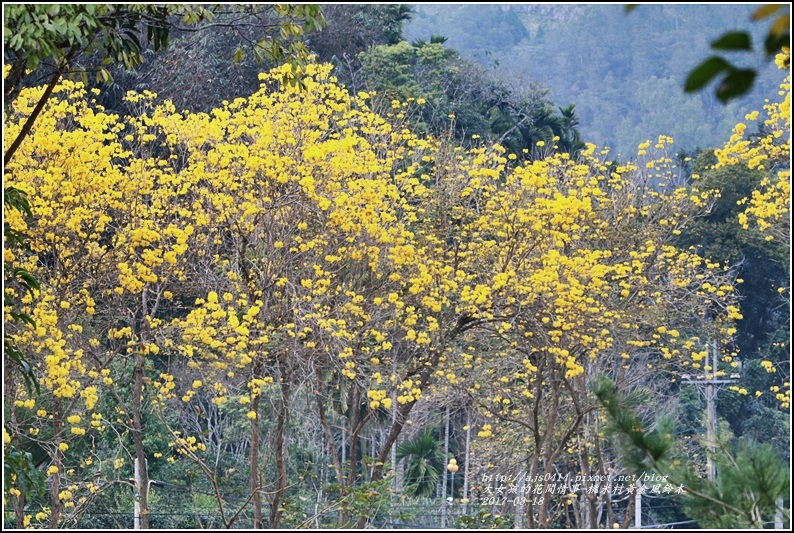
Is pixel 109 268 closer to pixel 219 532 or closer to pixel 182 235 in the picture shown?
pixel 182 235

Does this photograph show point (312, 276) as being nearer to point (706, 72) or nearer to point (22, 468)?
point (22, 468)

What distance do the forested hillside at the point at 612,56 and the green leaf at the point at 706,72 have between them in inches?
637

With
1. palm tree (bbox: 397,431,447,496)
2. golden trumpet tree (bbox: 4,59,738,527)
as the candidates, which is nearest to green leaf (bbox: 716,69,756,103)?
golden trumpet tree (bbox: 4,59,738,527)

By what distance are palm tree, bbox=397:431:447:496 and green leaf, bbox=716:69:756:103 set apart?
1201 centimetres

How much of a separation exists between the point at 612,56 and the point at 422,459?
1564cm

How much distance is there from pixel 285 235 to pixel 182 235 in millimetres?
747

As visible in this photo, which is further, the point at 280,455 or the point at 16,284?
the point at 280,455

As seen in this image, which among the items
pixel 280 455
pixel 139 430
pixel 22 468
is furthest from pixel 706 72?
pixel 139 430

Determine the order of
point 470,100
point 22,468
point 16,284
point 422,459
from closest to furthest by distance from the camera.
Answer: point 22,468 < point 16,284 < point 422,459 < point 470,100

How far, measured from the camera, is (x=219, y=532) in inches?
151

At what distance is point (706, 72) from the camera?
784mm

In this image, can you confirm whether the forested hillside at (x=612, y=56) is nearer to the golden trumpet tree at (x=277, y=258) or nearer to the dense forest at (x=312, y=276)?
the dense forest at (x=312, y=276)

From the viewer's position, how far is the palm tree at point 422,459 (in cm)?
1275

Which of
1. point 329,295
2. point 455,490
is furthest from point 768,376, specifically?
point 329,295
